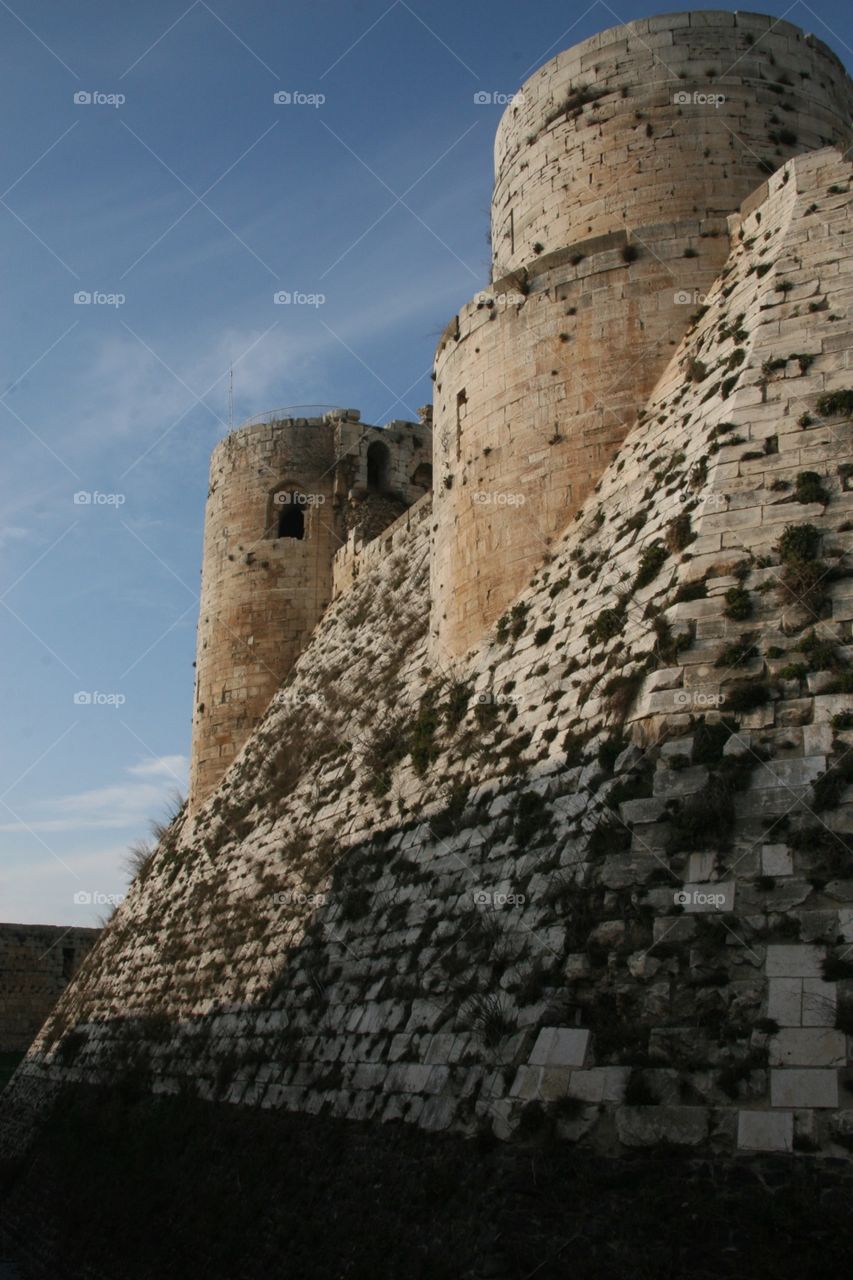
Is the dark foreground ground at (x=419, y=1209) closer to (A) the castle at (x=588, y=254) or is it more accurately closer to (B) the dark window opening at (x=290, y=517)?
(A) the castle at (x=588, y=254)

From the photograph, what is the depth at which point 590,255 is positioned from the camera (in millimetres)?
12688

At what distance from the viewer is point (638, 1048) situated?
22.0 feet

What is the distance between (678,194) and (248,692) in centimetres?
1187

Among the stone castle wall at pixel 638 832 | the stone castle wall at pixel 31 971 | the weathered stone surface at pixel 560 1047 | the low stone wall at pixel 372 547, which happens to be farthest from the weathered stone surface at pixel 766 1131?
the stone castle wall at pixel 31 971

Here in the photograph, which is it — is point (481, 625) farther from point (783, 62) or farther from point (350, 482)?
point (350, 482)

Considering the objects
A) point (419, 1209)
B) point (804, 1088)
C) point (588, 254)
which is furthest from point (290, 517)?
point (804, 1088)

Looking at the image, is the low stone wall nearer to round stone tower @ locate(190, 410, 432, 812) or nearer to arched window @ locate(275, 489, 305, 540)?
round stone tower @ locate(190, 410, 432, 812)

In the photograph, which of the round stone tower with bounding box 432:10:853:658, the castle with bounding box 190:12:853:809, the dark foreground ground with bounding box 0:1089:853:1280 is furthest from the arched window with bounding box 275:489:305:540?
the dark foreground ground with bounding box 0:1089:853:1280

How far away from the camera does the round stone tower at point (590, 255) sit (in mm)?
12211

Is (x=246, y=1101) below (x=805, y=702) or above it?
below

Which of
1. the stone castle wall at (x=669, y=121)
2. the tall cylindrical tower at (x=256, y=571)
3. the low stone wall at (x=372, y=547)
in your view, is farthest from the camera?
the tall cylindrical tower at (x=256, y=571)

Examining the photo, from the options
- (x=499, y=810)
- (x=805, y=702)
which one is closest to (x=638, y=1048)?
(x=805, y=702)

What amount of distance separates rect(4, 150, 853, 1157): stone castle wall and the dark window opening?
9.72 meters

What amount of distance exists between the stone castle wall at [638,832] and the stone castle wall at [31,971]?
20541mm
